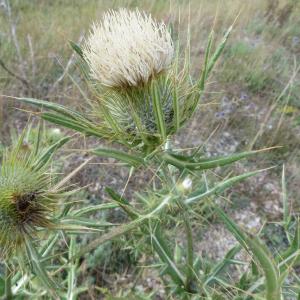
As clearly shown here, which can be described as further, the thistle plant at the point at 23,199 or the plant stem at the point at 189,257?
the plant stem at the point at 189,257

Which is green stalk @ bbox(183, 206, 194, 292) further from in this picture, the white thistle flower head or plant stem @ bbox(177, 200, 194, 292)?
the white thistle flower head

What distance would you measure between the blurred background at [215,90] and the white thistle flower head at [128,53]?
194mm

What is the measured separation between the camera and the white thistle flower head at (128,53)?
1.35 m

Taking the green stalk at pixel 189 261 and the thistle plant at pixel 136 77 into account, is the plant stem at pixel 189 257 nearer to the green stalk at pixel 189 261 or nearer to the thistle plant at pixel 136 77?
the green stalk at pixel 189 261

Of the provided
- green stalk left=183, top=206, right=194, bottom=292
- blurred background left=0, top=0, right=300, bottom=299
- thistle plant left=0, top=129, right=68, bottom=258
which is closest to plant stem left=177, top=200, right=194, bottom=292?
green stalk left=183, top=206, right=194, bottom=292

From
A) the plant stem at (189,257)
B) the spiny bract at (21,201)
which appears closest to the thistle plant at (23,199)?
the spiny bract at (21,201)

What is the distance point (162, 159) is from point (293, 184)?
7.47 ft

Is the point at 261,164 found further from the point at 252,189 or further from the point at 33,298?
the point at 33,298

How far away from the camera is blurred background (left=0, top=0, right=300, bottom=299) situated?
296cm

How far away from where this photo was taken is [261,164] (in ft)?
11.1

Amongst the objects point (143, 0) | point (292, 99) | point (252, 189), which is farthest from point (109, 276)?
point (143, 0)

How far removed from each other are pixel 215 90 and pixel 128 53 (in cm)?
284

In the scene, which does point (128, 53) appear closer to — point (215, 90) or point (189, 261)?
point (189, 261)

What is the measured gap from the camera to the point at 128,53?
53.2 inches
